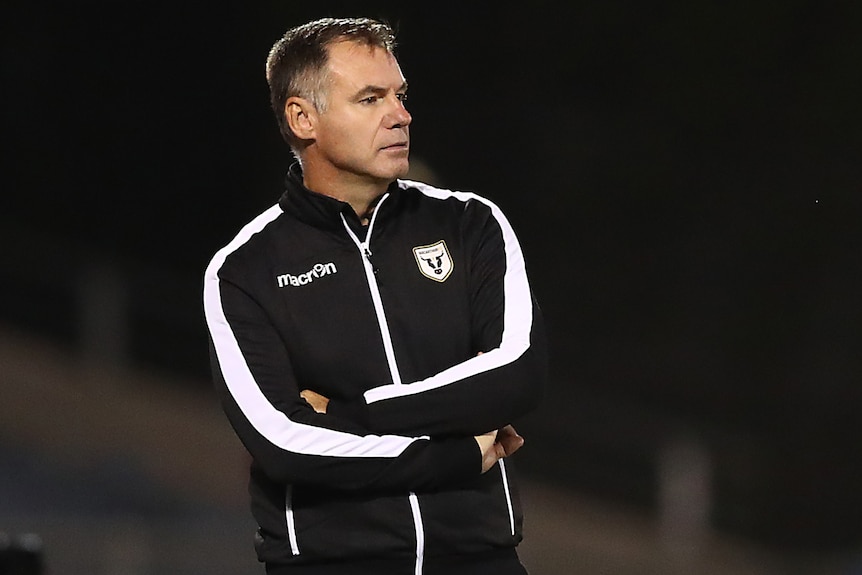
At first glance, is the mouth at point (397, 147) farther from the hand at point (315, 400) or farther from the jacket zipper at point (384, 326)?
the hand at point (315, 400)

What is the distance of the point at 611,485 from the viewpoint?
369 cm

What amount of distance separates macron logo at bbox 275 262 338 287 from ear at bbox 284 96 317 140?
21cm

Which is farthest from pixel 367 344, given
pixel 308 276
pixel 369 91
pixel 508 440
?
pixel 369 91

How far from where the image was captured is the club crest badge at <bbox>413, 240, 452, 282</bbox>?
6.38 ft

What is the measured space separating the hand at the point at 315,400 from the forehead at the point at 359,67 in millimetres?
452

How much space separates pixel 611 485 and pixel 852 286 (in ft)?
2.76

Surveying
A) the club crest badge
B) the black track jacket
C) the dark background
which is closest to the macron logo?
the black track jacket

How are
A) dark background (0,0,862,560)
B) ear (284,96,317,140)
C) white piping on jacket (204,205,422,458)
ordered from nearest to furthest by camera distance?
white piping on jacket (204,205,422,458) < ear (284,96,317,140) < dark background (0,0,862,560)

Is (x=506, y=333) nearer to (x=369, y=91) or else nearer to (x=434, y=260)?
(x=434, y=260)

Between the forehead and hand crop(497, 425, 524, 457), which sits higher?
the forehead

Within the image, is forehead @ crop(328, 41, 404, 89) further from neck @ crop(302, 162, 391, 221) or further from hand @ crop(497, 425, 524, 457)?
hand @ crop(497, 425, 524, 457)

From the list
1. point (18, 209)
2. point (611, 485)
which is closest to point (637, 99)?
point (611, 485)

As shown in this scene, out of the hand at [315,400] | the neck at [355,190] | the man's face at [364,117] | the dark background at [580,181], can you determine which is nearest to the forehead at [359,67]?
the man's face at [364,117]

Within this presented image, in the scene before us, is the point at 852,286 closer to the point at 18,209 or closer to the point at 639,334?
the point at 639,334
